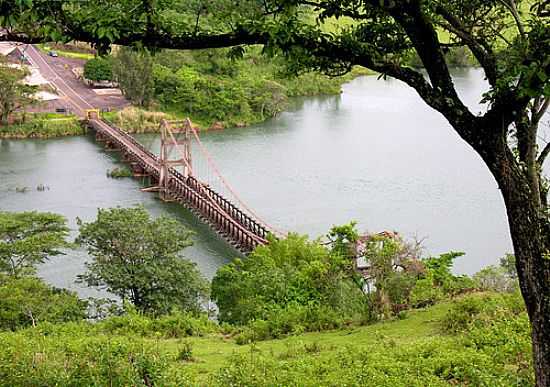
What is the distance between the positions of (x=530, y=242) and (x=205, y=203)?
13347mm

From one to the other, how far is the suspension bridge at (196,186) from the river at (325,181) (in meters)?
0.31

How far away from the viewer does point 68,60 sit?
1297 inches

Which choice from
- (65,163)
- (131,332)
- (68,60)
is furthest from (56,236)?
(68,60)

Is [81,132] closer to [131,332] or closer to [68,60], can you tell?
[68,60]

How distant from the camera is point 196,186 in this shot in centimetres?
1670

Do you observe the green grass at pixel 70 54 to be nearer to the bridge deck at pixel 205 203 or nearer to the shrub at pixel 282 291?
the bridge deck at pixel 205 203

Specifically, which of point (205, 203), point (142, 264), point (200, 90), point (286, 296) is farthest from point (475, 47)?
point (200, 90)

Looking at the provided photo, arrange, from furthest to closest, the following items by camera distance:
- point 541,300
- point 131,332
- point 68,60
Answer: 1. point 68,60
2. point 131,332
3. point 541,300

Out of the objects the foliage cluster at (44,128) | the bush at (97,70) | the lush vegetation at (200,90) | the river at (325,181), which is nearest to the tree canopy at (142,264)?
the river at (325,181)

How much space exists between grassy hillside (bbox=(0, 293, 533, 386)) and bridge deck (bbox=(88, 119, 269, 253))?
25.3 feet

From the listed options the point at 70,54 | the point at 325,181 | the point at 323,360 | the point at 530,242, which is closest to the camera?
the point at 530,242

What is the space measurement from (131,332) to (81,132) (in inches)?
772

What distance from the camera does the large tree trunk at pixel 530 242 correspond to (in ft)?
8.34

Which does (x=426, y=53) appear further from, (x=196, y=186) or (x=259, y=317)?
(x=196, y=186)
